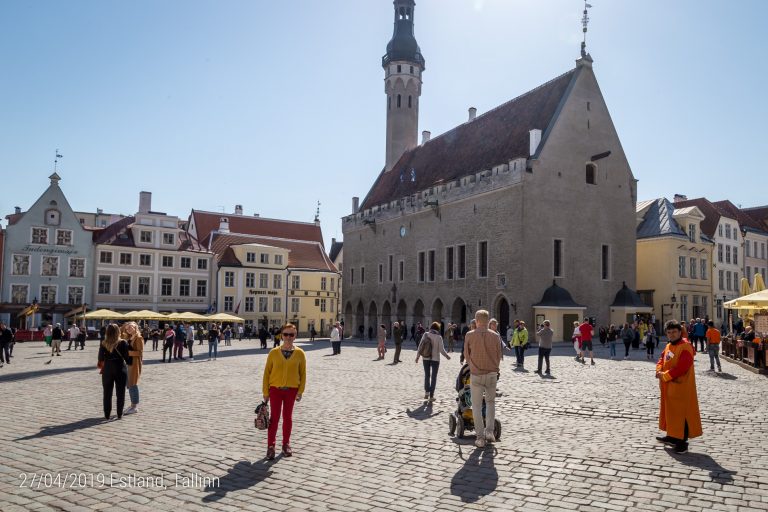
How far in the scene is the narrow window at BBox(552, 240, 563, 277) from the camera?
1478 inches

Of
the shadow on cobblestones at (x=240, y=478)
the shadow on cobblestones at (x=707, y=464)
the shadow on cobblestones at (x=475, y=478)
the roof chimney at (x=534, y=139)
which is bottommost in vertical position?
the shadow on cobblestones at (x=240, y=478)

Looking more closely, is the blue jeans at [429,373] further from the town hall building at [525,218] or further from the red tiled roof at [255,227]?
the red tiled roof at [255,227]

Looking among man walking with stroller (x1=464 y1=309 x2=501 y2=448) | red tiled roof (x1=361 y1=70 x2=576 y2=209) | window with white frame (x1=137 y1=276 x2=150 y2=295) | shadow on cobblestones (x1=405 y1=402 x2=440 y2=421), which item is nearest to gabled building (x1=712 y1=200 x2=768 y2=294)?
red tiled roof (x1=361 y1=70 x2=576 y2=209)

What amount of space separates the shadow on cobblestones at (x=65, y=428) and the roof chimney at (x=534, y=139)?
31800mm

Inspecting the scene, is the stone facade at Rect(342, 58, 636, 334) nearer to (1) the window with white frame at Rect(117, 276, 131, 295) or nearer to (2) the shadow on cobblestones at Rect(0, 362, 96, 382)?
(1) the window with white frame at Rect(117, 276, 131, 295)

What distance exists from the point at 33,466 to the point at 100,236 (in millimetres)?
46420

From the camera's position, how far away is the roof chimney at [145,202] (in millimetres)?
55412

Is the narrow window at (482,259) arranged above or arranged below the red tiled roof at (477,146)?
below

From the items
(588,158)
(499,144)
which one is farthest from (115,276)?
(588,158)

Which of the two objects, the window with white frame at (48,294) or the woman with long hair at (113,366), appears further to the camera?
the window with white frame at (48,294)

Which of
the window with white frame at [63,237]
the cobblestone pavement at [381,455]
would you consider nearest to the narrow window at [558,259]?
the cobblestone pavement at [381,455]

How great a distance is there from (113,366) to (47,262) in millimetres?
41320

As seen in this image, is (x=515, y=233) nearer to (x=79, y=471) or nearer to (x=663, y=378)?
(x=663, y=378)

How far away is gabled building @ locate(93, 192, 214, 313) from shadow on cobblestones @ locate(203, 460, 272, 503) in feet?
148
